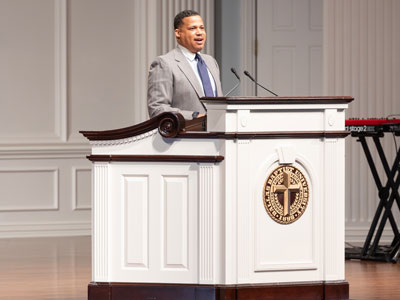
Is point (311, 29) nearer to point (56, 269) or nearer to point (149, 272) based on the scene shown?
point (56, 269)

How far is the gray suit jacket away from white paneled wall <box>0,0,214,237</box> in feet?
9.78

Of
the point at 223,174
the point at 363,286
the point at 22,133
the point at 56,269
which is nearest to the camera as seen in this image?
the point at 223,174

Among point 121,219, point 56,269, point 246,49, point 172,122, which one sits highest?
point 246,49

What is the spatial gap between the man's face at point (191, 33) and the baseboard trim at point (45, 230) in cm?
337

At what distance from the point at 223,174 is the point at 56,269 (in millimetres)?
2255

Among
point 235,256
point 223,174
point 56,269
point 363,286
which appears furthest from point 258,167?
point 56,269

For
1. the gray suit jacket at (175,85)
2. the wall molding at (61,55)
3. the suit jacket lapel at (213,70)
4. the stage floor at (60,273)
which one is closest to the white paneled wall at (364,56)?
the stage floor at (60,273)

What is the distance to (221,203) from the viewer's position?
14.0 ft

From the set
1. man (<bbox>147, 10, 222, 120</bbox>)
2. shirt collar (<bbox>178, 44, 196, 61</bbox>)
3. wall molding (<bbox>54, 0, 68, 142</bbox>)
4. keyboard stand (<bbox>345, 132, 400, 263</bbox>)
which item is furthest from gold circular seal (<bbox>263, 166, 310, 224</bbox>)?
wall molding (<bbox>54, 0, 68, 142</bbox>)

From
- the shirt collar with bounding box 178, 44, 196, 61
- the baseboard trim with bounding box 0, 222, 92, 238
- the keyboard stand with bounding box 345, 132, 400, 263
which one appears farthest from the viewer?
the baseboard trim with bounding box 0, 222, 92, 238

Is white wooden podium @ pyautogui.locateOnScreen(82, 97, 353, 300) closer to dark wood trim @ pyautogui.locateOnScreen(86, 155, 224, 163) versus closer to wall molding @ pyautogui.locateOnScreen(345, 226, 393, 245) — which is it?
dark wood trim @ pyautogui.locateOnScreen(86, 155, 224, 163)

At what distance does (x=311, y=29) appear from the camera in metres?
8.45

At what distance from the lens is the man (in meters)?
4.95

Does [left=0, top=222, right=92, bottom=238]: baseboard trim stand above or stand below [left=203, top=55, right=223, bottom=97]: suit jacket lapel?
below
